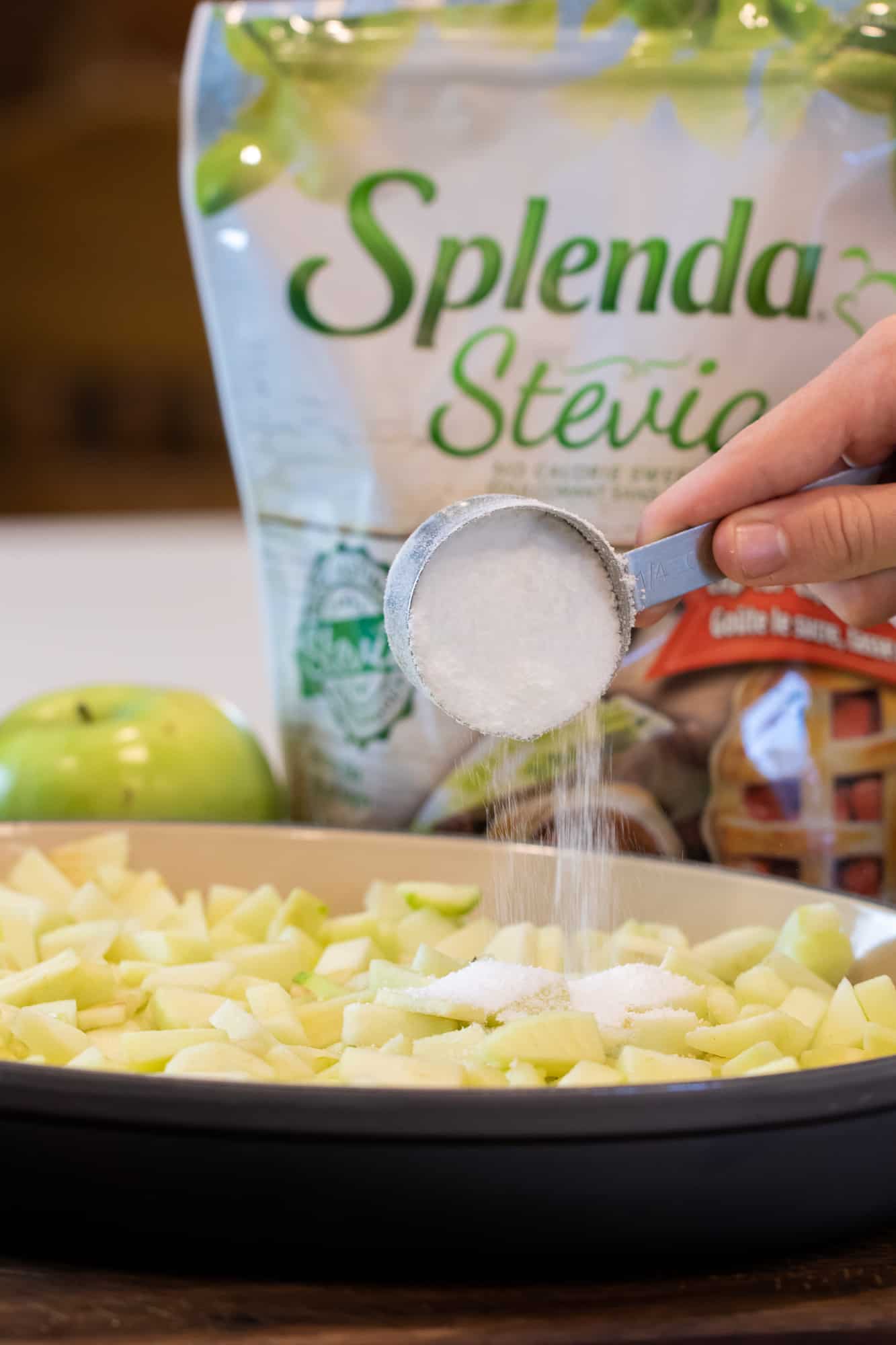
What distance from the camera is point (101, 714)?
4.20ft

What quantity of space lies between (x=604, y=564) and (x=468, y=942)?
0.29 m

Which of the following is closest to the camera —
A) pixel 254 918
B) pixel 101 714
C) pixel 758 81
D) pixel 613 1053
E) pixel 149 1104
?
pixel 149 1104

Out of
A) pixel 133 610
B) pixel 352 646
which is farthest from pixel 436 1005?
pixel 133 610

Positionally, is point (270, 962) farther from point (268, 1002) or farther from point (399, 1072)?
point (399, 1072)

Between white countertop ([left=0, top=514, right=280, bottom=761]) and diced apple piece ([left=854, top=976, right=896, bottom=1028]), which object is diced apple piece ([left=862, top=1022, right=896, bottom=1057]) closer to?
diced apple piece ([left=854, top=976, right=896, bottom=1028])

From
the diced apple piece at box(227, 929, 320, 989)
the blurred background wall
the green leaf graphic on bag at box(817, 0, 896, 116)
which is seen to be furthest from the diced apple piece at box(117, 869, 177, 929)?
the blurred background wall

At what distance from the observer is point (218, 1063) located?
71cm

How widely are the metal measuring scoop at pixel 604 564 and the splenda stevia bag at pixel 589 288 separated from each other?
0.34 meters

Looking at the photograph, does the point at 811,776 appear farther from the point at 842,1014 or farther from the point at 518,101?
the point at 518,101

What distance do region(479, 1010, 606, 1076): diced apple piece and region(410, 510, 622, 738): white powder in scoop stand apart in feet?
0.52

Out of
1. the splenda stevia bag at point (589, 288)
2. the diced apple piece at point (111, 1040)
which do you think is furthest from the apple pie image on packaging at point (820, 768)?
the diced apple piece at point (111, 1040)

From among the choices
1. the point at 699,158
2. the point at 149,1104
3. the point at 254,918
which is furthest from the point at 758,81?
the point at 149,1104

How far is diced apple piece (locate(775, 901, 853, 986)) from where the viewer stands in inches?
35.7

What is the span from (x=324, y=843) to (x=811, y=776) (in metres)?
0.38
